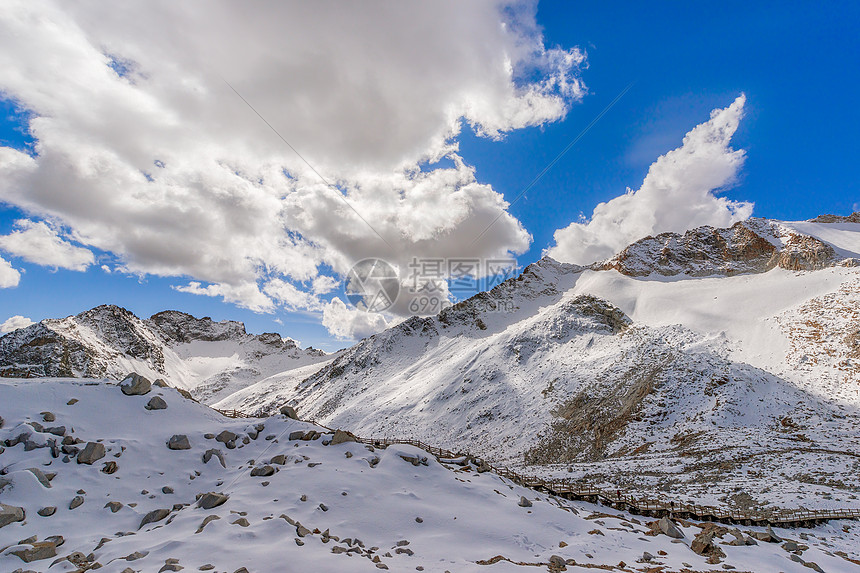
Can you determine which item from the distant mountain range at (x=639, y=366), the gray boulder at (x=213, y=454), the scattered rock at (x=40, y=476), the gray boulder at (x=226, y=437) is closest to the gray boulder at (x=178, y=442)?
the gray boulder at (x=213, y=454)

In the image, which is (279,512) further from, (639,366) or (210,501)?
(639,366)

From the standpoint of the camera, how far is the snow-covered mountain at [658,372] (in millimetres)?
32094

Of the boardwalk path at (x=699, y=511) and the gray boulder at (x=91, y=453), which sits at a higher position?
the gray boulder at (x=91, y=453)

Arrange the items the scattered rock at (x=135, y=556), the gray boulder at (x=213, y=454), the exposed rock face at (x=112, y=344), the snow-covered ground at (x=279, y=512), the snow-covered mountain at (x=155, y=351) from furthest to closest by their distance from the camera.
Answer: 1. the snow-covered mountain at (x=155, y=351)
2. the exposed rock face at (x=112, y=344)
3. the gray boulder at (x=213, y=454)
4. the snow-covered ground at (x=279, y=512)
5. the scattered rock at (x=135, y=556)

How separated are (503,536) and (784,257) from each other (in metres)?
80.6

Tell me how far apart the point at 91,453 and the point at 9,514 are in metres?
3.41

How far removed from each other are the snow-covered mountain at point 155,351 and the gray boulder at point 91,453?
10250 centimetres

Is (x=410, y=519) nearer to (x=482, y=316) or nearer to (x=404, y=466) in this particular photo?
(x=404, y=466)

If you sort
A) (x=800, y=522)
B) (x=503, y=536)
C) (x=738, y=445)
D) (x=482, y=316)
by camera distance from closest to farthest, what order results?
(x=503, y=536) → (x=800, y=522) → (x=738, y=445) → (x=482, y=316)

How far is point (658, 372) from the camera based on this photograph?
149 ft

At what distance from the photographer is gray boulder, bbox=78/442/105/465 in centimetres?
1391

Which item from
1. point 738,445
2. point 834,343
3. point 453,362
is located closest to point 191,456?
point 738,445

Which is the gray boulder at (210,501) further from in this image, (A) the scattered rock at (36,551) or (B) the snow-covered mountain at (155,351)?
(B) the snow-covered mountain at (155,351)

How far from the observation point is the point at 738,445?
104ft
